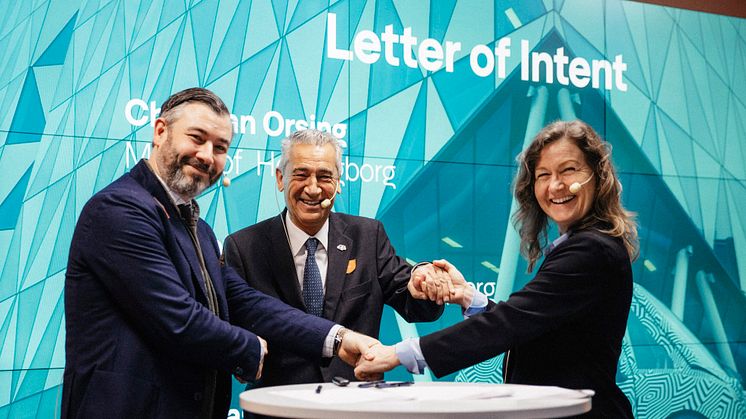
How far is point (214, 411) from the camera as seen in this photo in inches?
105

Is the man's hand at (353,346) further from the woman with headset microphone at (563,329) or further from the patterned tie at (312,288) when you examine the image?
the patterned tie at (312,288)

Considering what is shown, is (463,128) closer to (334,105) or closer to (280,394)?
(334,105)

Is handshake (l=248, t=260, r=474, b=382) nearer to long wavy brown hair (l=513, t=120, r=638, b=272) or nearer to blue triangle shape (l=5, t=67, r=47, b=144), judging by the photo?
long wavy brown hair (l=513, t=120, r=638, b=272)

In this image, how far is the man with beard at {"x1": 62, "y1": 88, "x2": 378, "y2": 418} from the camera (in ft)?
7.80

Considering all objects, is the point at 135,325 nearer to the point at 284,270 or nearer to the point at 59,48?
the point at 284,270

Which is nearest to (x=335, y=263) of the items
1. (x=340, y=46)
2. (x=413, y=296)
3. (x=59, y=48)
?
(x=413, y=296)

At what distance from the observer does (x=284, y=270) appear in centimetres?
318

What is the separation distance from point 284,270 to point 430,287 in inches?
23.7

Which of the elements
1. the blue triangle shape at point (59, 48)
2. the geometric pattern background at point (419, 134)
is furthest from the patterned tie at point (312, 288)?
the blue triangle shape at point (59, 48)

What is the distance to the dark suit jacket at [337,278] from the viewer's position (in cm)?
310

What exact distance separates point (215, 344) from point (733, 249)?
457cm

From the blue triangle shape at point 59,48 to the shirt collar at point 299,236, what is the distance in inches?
77.4

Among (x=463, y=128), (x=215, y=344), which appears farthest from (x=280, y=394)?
(x=463, y=128)

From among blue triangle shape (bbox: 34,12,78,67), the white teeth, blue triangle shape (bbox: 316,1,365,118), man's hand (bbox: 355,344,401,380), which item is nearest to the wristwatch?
man's hand (bbox: 355,344,401,380)
